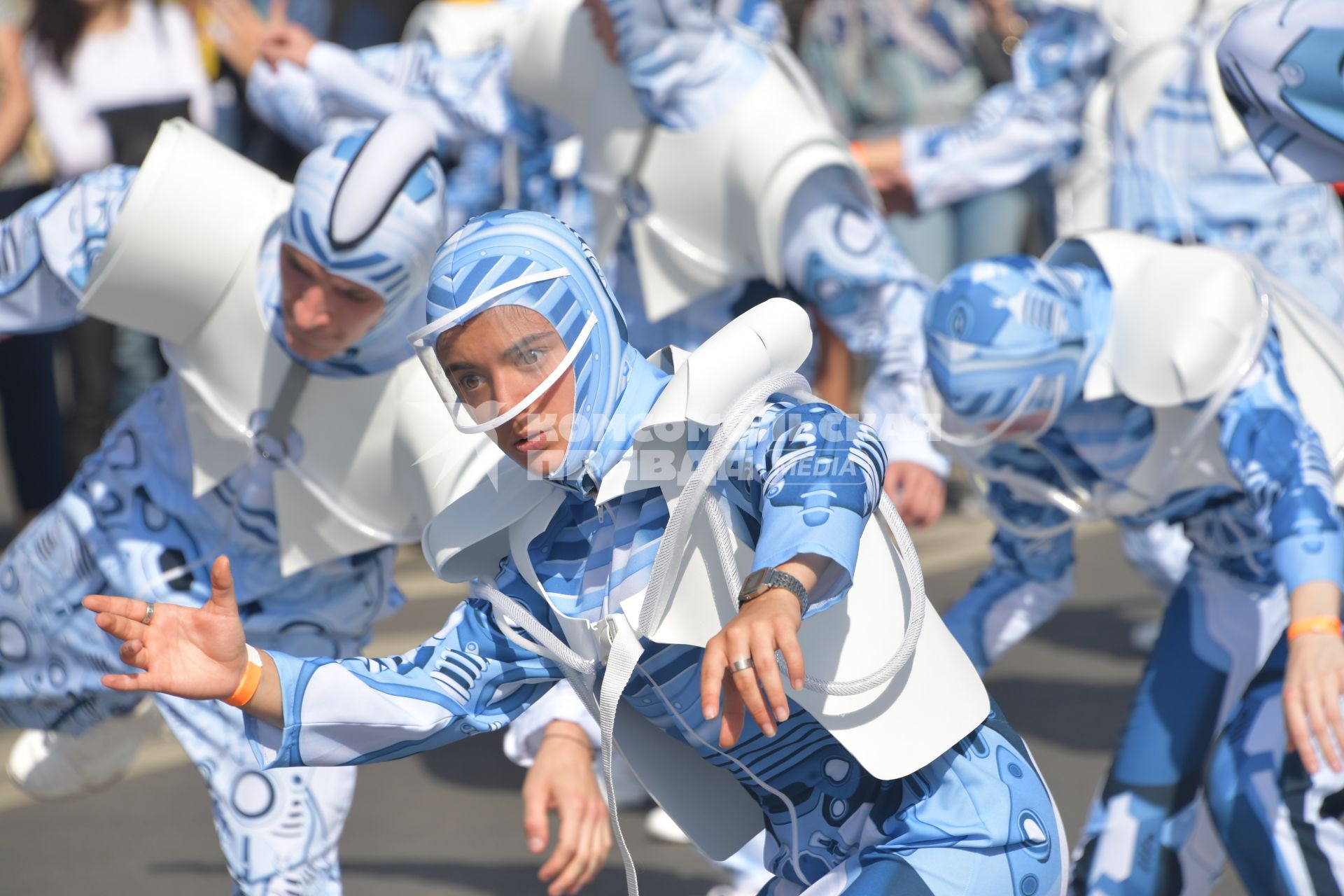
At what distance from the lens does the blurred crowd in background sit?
4.90 metres

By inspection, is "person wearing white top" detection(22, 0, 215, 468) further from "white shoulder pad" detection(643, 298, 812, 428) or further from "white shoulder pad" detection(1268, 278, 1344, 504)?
"white shoulder pad" detection(643, 298, 812, 428)

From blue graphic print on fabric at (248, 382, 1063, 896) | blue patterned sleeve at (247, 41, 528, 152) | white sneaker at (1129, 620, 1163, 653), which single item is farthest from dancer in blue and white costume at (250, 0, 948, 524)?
white sneaker at (1129, 620, 1163, 653)

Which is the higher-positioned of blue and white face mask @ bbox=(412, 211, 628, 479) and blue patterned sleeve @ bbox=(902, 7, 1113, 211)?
blue and white face mask @ bbox=(412, 211, 628, 479)

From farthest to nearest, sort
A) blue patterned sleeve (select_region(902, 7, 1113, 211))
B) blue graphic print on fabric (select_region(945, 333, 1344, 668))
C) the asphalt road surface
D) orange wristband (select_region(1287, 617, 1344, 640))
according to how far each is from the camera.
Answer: blue patterned sleeve (select_region(902, 7, 1113, 211)) → the asphalt road surface → blue graphic print on fabric (select_region(945, 333, 1344, 668)) → orange wristband (select_region(1287, 617, 1344, 640))

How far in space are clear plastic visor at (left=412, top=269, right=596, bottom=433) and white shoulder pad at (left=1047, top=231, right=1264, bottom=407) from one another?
1126 mm

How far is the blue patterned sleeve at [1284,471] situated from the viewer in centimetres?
234

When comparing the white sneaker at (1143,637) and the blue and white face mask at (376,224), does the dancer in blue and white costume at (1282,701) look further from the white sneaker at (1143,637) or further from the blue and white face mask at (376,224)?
the white sneaker at (1143,637)

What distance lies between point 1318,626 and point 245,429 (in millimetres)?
1589

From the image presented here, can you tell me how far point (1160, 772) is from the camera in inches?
111

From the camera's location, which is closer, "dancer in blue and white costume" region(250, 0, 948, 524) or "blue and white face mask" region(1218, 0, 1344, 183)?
"blue and white face mask" region(1218, 0, 1344, 183)

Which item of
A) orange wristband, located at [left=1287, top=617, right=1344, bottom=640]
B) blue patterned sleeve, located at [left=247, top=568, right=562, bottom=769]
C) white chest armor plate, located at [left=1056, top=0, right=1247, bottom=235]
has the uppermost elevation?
blue patterned sleeve, located at [left=247, top=568, right=562, bottom=769]

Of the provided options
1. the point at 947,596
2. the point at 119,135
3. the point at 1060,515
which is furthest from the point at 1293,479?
the point at 119,135

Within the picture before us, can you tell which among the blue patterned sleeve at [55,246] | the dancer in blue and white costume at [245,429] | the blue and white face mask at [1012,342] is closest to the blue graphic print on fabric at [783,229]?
the blue and white face mask at [1012,342]

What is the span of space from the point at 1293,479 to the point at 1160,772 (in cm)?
63
